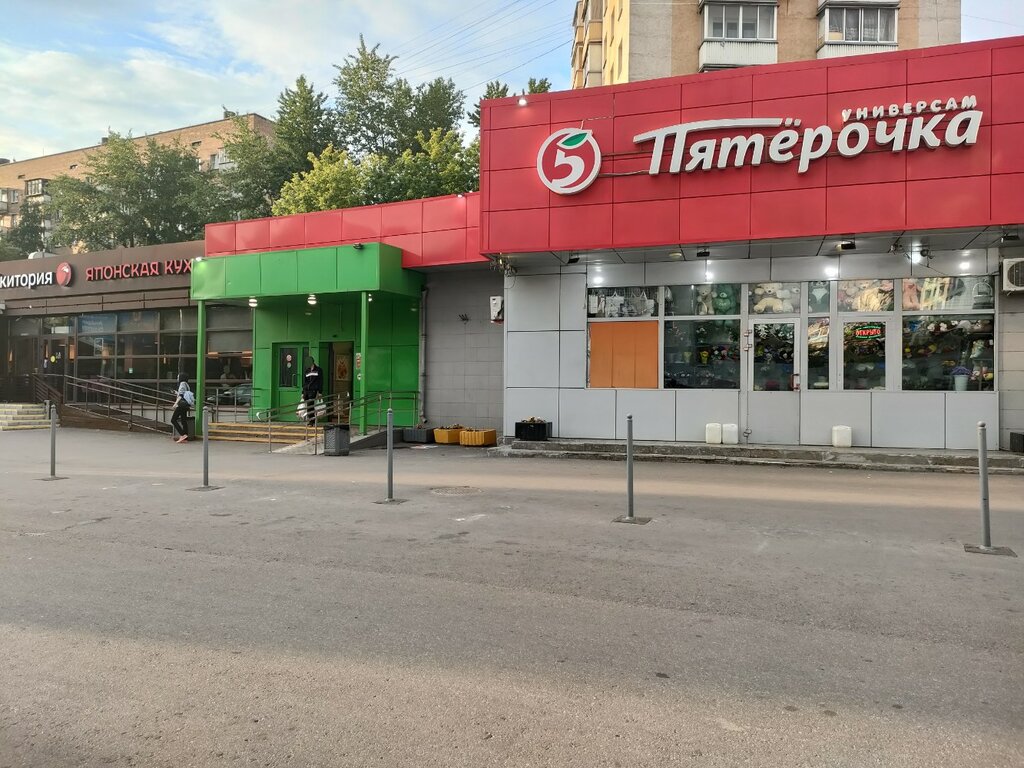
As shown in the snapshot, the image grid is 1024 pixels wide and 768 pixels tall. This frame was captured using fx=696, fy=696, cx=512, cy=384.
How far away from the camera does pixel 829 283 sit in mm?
14414

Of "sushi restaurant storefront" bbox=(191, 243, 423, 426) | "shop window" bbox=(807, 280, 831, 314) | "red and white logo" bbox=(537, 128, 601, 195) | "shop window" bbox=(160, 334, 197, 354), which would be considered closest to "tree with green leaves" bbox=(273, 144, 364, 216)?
→ "shop window" bbox=(160, 334, 197, 354)

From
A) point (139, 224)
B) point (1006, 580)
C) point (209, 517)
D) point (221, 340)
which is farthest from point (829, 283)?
point (139, 224)

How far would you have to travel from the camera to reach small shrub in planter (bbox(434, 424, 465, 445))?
17.9m

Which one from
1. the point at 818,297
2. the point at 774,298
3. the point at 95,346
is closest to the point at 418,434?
the point at 774,298

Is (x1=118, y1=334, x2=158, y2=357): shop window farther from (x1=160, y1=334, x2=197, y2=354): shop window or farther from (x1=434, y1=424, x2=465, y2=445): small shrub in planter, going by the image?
(x1=434, y1=424, x2=465, y2=445): small shrub in planter

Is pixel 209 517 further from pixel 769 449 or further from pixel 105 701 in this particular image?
pixel 769 449

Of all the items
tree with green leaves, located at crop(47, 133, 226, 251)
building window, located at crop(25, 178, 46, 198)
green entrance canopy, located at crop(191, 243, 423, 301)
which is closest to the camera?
green entrance canopy, located at crop(191, 243, 423, 301)

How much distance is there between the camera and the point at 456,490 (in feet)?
33.8

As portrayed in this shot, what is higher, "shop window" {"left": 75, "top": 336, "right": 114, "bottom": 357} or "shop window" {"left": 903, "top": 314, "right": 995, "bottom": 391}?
"shop window" {"left": 75, "top": 336, "right": 114, "bottom": 357}

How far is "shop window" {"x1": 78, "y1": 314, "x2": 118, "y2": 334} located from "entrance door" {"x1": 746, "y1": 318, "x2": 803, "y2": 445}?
76.5 ft

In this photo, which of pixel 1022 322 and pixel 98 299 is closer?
pixel 1022 322

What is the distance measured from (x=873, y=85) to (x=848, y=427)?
259 inches

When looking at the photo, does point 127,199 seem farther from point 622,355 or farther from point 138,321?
point 622,355

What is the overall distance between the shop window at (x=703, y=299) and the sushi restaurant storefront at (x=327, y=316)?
7351 millimetres
